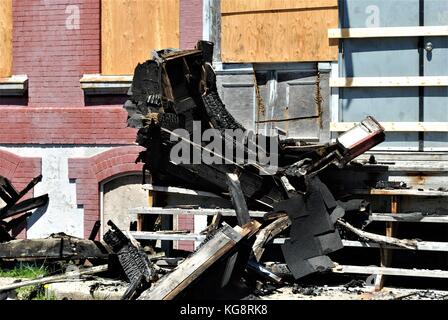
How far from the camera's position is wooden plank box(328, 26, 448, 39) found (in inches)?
364

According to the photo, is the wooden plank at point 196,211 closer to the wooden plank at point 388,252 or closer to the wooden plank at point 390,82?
the wooden plank at point 388,252

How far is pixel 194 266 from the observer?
695 cm

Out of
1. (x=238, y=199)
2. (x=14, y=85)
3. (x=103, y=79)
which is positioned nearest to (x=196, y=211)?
(x=238, y=199)

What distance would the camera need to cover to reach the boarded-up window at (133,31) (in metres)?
10.6

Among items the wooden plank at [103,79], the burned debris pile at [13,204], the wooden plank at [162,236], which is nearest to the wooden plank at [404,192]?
the wooden plank at [162,236]

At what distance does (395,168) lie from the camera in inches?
335

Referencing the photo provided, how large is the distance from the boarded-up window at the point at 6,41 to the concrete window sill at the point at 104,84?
1273mm

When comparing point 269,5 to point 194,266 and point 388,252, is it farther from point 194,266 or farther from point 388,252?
point 194,266

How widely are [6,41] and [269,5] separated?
13.0 feet


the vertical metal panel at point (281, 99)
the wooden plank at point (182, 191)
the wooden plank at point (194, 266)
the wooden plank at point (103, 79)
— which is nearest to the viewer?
the wooden plank at point (194, 266)

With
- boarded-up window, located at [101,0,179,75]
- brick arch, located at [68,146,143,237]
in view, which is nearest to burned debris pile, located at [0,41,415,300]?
brick arch, located at [68,146,143,237]
